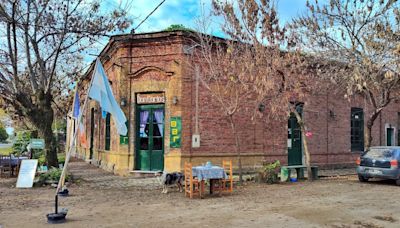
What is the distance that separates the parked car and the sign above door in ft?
27.2

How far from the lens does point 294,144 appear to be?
1864 centimetres

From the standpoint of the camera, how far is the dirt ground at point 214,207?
779 centimetres

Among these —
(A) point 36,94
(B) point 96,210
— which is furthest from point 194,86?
(B) point 96,210

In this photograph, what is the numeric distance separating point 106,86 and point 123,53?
7.48 metres

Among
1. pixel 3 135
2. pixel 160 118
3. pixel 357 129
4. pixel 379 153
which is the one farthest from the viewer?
pixel 3 135

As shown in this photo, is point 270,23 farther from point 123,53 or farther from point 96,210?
point 96,210

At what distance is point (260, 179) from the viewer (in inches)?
544

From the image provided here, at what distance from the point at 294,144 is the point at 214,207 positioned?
10187mm

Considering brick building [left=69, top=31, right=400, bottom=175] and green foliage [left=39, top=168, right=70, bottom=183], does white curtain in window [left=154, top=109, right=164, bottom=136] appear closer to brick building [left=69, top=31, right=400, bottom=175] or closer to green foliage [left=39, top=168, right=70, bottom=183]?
brick building [left=69, top=31, right=400, bottom=175]

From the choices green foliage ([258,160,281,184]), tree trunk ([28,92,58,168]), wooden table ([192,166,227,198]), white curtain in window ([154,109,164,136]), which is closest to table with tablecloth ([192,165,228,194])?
wooden table ([192,166,227,198])

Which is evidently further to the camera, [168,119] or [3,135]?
[3,135]

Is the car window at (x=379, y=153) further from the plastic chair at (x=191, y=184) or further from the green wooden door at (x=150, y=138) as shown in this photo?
the green wooden door at (x=150, y=138)

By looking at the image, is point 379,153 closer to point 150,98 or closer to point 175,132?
point 175,132

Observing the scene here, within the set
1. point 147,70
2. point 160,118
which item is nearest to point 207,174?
point 160,118
